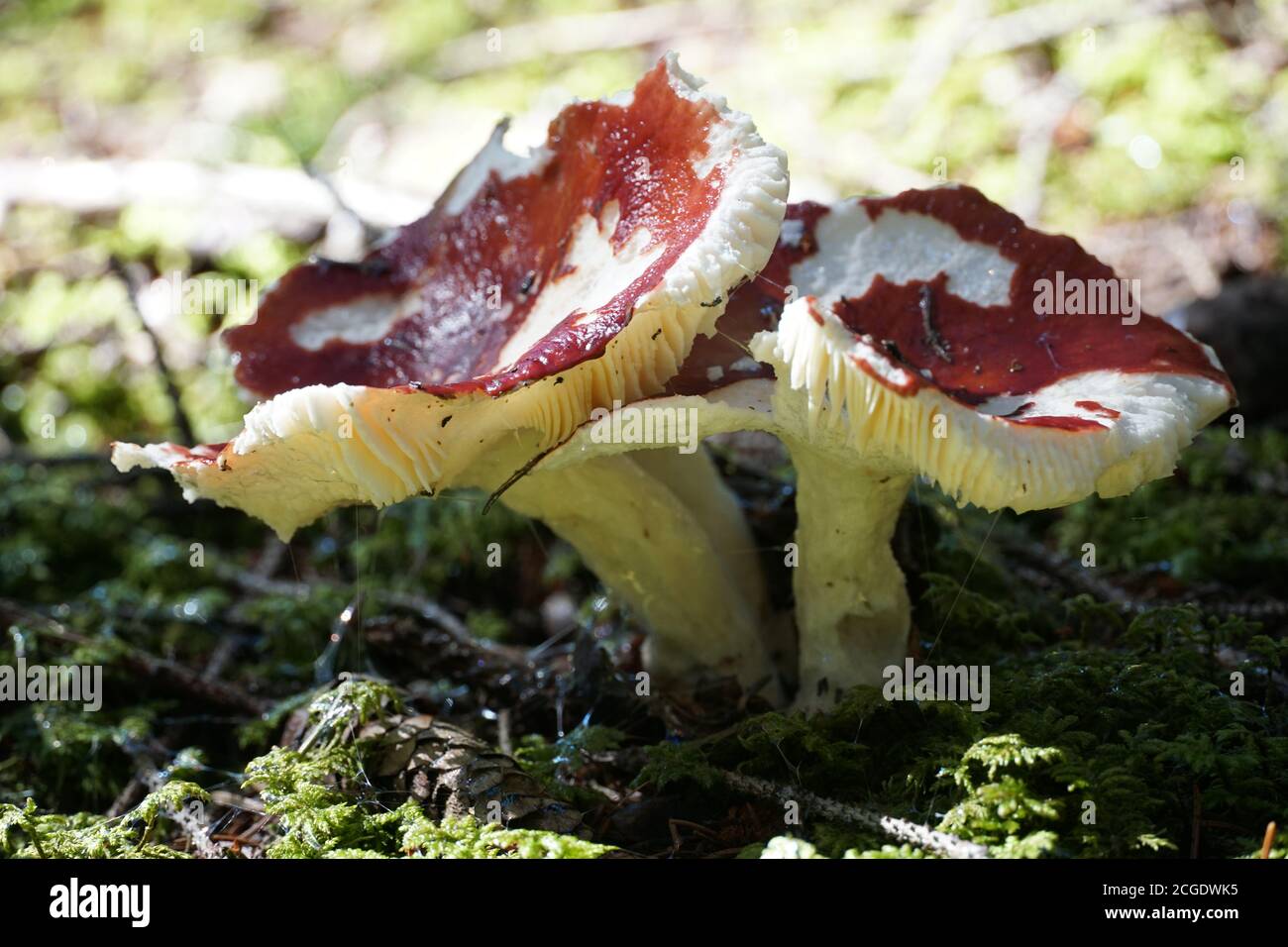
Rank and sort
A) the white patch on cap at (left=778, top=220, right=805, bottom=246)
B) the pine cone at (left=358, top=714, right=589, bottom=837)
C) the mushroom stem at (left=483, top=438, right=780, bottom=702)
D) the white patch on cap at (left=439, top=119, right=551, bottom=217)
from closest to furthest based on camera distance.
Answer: the pine cone at (left=358, top=714, right=589, bottom=837)
the mushroom stem at (left=483, top=438, right=780, bottom=702)
the white patch on cap at (left=778, top=220, right=805, bottom=246)
the white patch on cap at (left=439, top=119, right=551, bottom=217)

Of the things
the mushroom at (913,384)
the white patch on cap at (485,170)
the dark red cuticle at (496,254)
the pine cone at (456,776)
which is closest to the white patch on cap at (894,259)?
the mushroom at (913,384)

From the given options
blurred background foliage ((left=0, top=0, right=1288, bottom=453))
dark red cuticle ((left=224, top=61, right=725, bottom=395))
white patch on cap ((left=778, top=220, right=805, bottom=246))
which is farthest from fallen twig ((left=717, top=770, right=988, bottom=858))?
blurred background foliage ((left=0, top=0, right=1288, bottom=453))

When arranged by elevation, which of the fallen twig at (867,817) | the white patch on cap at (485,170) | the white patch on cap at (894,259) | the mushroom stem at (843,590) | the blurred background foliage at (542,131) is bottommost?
the fallen twig at (867,817)

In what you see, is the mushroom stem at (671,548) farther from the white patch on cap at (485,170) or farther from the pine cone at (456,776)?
the white patch on cap at (485,170)

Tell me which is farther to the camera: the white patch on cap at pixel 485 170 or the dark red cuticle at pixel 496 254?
the white patch on cap at pixel 485 170

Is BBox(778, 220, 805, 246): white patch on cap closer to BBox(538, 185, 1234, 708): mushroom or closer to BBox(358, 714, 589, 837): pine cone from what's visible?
BBox(538, 185, 1234, 708): mushroom
